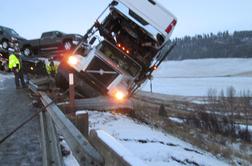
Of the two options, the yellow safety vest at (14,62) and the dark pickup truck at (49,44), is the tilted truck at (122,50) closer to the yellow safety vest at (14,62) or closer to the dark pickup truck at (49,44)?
the yellow safety vest at (14,62)

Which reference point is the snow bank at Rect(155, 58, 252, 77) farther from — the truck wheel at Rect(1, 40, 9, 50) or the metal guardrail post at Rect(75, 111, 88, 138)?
the metal guardrail post at Rect(75, 111, 88, 138)

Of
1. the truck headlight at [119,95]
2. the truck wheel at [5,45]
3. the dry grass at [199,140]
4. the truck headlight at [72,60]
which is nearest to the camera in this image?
the truck headlight at [119,95]

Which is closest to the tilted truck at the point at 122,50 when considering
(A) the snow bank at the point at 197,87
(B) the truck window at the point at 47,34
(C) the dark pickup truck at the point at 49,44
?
(C) the dark pickup truck at the point at 49,44

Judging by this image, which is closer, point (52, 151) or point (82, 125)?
point (82, 125)

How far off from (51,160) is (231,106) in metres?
43.1

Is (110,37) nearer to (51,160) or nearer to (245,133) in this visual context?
(51,160)

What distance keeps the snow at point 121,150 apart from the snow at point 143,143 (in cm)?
562

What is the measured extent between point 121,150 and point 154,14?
1135 centimetres

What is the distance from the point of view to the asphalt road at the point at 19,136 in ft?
20.3

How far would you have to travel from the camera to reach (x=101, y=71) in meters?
14.1

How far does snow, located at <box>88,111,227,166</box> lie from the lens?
9.75 meters

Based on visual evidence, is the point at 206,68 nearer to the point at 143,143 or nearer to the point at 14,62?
the point at 14,62

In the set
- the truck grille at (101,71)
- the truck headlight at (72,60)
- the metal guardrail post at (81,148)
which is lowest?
the metal guardrail post at (81,148)

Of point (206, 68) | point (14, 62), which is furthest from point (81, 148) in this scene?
point (206, 68)
